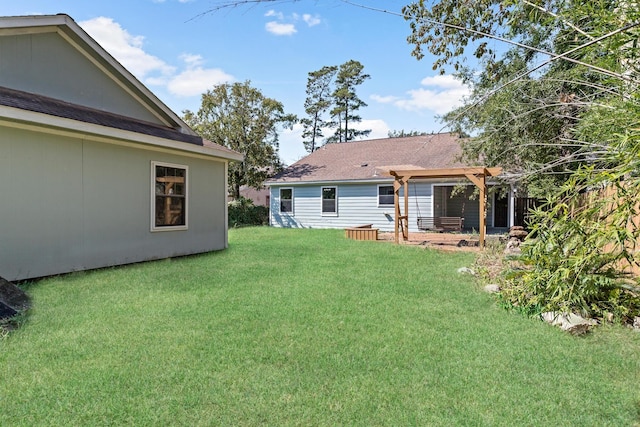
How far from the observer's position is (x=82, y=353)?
3.37 m

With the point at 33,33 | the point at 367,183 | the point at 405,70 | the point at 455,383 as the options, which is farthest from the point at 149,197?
the point at 367,183

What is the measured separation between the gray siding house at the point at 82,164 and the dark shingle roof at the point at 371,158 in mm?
9269

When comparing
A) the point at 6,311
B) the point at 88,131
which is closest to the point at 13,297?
the point at 6,311

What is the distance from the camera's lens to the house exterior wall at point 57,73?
21.7ft

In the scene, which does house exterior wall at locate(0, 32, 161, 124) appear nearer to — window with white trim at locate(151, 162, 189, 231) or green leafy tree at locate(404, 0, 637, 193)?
window with white trim at locate(151, 162, 189, 231)

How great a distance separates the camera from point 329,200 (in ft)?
60.1

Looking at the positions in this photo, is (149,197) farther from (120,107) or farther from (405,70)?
(405,70)

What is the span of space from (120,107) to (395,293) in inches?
293

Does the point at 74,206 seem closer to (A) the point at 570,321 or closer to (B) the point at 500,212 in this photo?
(A) the point at 570,321

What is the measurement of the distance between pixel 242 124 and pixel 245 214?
6265 mm

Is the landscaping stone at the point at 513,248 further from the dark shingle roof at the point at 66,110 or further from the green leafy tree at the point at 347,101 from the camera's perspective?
the green leafy tree at the point at 347,101

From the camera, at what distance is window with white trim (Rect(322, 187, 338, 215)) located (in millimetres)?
18141

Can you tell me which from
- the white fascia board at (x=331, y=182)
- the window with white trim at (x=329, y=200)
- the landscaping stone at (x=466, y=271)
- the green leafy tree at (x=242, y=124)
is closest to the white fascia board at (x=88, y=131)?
the landscaping stone at (x=466, y=271)

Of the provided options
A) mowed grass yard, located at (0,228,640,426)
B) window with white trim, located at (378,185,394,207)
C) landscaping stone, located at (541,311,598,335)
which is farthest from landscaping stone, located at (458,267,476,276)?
window with white trim, located at (378,185,394,207)
